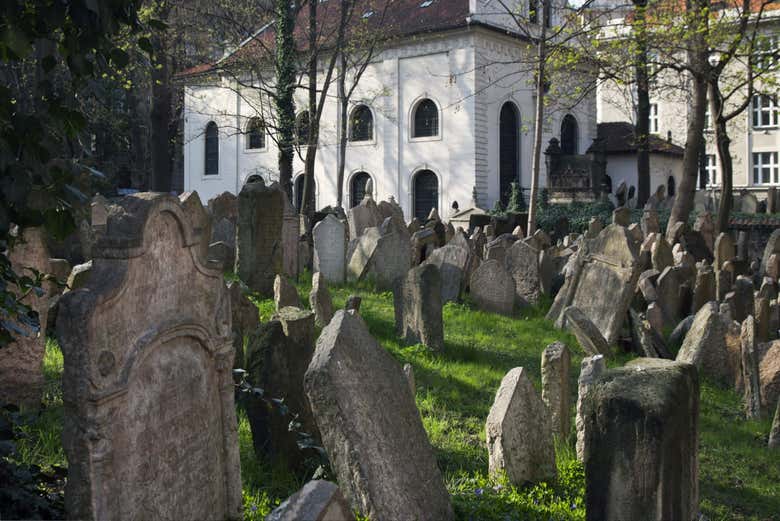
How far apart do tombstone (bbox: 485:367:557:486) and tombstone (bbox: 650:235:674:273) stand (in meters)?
7.83

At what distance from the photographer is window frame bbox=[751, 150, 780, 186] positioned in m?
40.7

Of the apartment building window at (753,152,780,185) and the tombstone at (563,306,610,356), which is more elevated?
the apartment building window at (753,152,780,185)

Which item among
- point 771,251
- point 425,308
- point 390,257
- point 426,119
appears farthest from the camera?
point 426,119

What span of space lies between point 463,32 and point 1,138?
31.4 metres

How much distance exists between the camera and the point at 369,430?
373cm

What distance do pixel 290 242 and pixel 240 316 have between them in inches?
192

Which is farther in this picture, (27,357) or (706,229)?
(706,229)

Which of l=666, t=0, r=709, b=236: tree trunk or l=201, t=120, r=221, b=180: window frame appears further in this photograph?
l=201, t=120, r=221, b=180: window frame

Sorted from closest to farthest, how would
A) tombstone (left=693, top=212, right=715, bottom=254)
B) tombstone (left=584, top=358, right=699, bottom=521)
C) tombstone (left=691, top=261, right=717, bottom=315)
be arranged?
tombstone (left=584, top=358, right=699, bottom=521) < tombstone (left=691, top=261, right=717, bottom=315) < tombstone (left=693, top=212, right=715, bottom=254)

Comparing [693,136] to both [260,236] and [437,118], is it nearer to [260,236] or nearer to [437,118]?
[260,236]

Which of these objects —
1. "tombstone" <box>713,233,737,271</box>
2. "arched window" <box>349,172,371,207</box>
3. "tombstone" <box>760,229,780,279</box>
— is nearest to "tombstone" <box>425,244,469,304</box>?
"tombstone" <box>713,233,737,271</box>

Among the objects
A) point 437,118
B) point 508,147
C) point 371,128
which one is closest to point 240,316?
point 437,118

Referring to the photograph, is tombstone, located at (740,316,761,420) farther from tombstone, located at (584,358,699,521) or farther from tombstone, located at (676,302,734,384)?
tombstone, located at (584,358,699,521)

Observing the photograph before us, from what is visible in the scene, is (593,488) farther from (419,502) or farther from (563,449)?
(563,449)
